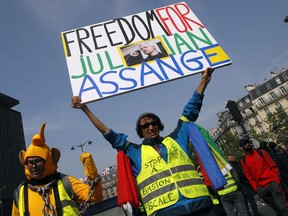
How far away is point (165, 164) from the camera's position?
2.65 metres

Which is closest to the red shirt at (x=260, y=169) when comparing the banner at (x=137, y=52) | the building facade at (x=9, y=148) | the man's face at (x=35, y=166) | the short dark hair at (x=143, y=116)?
the banner at (x=137, y=52)

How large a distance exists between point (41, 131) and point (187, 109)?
1.59 meters

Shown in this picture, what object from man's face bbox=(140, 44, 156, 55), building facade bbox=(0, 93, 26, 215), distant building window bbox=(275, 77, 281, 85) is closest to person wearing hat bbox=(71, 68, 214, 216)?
man's face bbox=(140, 44, 156, 55)

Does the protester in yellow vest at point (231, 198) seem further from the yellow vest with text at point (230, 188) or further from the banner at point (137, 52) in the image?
the banner at point (137, 52)

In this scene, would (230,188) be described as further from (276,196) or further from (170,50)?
(170,50)

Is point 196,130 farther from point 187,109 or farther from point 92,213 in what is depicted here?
point 92,213

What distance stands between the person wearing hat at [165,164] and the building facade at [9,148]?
5450 cm

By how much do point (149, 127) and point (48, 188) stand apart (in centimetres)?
119

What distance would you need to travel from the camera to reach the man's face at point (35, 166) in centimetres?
265

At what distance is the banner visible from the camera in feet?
11.2

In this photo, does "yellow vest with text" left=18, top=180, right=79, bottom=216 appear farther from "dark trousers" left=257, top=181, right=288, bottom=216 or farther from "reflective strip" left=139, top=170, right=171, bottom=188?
"dark trousers" left=257, top=181, right=288, bottom=216

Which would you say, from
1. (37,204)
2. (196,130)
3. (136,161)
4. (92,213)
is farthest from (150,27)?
(92,213)

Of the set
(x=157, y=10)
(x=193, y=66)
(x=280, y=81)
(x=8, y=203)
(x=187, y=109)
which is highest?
(x=280, y=81)

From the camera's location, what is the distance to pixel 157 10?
14.3ft
